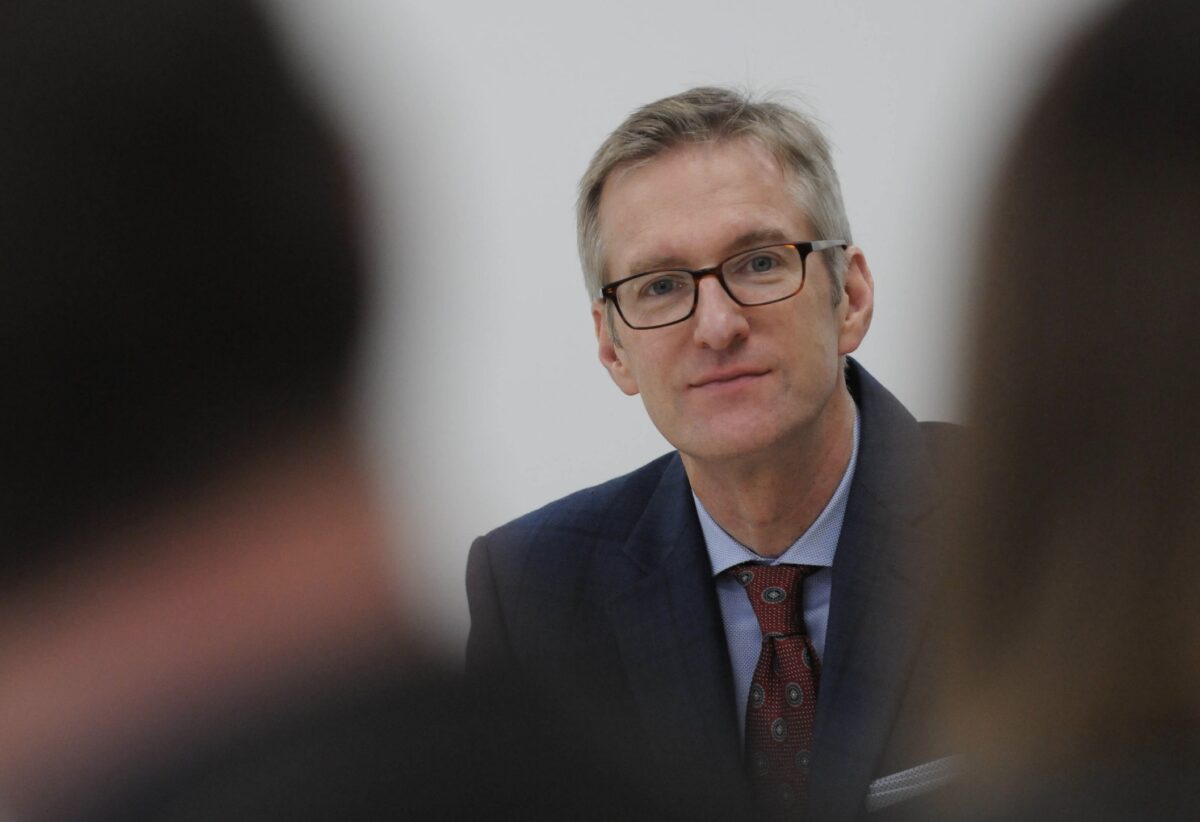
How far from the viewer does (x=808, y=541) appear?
1.76m

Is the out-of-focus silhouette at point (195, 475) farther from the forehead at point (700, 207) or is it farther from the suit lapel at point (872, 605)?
the forehead at point (700, 207)

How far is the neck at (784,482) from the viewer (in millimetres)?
1745

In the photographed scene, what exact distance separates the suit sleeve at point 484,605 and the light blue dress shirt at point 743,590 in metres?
0.32

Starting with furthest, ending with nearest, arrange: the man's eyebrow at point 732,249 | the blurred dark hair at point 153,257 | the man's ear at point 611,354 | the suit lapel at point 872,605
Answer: the man's ear at point 611,354
the man's eyebrow at point 732,249
the suit lapel at point 872,605
the blurred dark hair at point 153,257

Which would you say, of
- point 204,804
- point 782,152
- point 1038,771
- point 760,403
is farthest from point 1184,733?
point 782,152

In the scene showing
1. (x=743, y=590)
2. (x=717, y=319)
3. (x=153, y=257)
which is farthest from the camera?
(x=743, y=590)

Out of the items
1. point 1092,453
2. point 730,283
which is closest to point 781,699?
point 730,283

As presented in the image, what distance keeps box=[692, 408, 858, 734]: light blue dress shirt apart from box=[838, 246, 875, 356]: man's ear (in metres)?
0.10

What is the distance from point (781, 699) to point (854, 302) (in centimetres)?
55

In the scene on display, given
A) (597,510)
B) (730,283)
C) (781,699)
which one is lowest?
(781,699)

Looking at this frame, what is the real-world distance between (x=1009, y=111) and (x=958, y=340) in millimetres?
87

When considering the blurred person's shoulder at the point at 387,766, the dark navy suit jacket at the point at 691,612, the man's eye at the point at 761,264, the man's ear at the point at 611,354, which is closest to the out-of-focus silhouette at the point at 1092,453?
the blurred person's shoulder at the point at 387,766

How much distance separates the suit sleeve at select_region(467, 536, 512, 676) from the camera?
1915 millimetres

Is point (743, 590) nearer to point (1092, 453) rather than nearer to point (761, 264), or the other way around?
point (761, 264)
